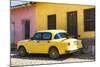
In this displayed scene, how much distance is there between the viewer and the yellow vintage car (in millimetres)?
4955

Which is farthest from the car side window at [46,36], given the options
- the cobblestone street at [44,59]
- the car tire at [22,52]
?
the car tire at [22,52]

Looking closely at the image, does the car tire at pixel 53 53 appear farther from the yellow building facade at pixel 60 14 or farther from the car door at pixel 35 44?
the yellow building facade at pixel 60 14

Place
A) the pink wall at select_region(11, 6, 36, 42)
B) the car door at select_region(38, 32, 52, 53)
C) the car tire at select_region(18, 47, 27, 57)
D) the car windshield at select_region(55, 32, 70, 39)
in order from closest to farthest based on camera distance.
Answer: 1. the pink wall at select_region(11, 6, 36, 42)
2. the car tire at select_region(18, 47, 27, 57)
3. the car door at select_region(38, 32, 52, 53)
4. the car windshield at select_region(55, 32, 70, 39)

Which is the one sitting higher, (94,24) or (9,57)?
(94,24)

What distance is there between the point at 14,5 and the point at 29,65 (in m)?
1.09

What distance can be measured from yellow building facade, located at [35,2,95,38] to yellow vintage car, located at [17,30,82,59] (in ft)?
0.43

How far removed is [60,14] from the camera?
526 cm

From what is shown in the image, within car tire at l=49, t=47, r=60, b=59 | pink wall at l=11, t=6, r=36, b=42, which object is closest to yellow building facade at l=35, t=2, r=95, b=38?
pink wall at l=11, t=6, r=36, b=42

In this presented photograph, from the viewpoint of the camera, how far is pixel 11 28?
4.62 metres

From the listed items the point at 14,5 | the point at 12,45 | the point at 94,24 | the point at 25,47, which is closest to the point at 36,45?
the point at 25,47

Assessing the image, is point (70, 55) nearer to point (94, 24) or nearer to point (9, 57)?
point (94, 24)

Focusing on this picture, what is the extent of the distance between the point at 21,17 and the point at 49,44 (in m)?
0.72

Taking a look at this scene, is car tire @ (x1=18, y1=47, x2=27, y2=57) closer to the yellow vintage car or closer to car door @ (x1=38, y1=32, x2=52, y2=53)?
the yellow vintage car
